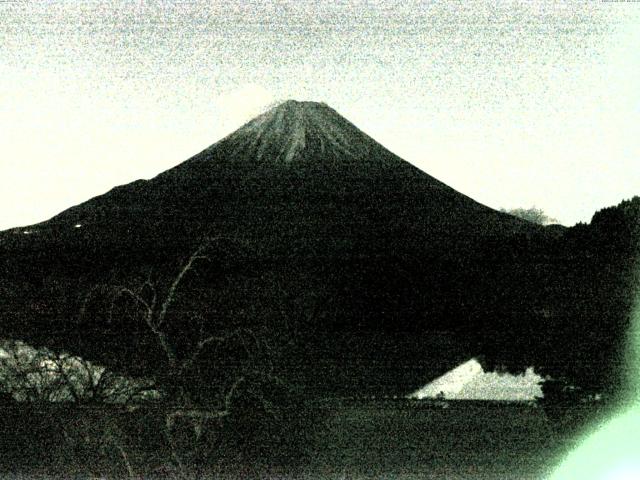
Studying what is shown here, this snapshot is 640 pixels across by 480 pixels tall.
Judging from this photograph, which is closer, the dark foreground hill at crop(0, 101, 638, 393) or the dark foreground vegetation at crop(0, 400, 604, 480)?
the dark foreground vegetation at crop(0, 400, 604, 480)

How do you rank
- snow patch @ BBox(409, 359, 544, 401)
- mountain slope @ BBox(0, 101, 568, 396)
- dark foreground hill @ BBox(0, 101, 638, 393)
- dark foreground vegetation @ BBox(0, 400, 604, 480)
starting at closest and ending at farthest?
dark foreground vegetation @ BBox(0, 400, 604, 480)
dark foreground hill @ BBox(0, 101, 638, 393)
snow patch @ BBox(409, 359, 544, 401)
mountain slope @ BBox(0, 101, 568, 396)

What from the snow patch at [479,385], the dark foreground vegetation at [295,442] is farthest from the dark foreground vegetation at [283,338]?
the snow patch at [479,385]

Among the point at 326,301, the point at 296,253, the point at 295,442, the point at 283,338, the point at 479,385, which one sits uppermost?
the point at 296,253

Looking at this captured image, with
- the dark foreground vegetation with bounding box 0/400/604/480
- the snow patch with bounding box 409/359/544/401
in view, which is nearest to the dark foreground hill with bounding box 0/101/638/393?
the snow patch with bounding box 409/359/544/401

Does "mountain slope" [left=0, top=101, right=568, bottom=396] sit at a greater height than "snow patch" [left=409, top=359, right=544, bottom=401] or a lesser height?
greater

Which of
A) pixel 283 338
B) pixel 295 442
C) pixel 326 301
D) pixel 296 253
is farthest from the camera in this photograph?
pixel 296 253

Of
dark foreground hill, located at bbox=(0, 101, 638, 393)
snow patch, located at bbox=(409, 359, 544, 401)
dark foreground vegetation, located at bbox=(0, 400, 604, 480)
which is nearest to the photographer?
dark foreground vegetation, located at bbox=(0, 400, 604, 480)

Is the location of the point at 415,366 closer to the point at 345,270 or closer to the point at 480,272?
the point at 480,272

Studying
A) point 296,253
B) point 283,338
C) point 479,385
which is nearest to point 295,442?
point 479,385

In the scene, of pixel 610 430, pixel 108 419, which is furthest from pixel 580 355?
pixel 108 419

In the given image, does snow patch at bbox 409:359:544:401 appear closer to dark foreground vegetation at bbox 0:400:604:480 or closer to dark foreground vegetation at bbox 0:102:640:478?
dark foreground vegetation at bbox 0:102:640:478

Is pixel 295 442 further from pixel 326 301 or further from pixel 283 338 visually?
pixel 326 301
